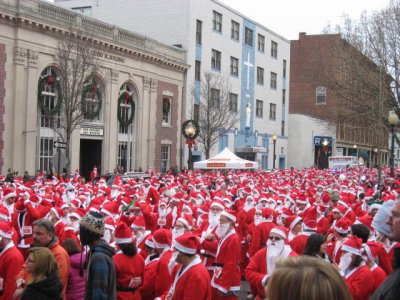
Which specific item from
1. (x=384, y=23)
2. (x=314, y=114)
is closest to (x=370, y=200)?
(x=384, y=23)

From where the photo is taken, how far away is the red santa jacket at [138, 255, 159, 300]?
5898 mm

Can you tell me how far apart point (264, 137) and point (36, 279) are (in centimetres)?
5031

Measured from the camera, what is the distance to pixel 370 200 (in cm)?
1400

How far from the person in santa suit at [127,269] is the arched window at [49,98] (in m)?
24.8

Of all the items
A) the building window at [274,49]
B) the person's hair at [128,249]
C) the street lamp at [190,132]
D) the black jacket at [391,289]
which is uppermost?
the building window at [274,49]

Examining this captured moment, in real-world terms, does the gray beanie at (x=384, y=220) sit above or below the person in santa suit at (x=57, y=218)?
above

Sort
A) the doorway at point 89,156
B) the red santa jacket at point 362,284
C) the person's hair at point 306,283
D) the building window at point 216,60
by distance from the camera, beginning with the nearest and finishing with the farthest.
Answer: the person's hair at point 306,283 < the red santa jacket at point 362,284 < the doorway at point 89,156 < the building window at point 216,60

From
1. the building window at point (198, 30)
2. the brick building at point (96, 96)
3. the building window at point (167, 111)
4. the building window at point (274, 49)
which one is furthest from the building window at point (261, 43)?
the building window at point (167, 111)

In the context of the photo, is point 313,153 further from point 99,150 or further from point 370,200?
point 370,200

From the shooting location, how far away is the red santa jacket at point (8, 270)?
18.5 feet

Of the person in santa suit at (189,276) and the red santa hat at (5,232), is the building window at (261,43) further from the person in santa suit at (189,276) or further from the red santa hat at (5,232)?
the person in santa suit at (189,276)

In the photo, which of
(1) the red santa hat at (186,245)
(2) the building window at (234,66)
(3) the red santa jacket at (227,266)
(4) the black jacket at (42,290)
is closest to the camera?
(4) the black jacket at (42,290)

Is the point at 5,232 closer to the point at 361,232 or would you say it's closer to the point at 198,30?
the point at 361,232

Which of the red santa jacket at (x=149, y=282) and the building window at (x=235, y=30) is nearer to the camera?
the red santa jacket at (x=149, y=282)
